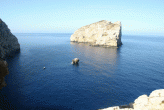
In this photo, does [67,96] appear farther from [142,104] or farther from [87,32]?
[87,32]

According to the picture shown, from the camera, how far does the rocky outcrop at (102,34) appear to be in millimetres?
143875

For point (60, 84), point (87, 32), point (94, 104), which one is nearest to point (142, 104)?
point (94, 104)

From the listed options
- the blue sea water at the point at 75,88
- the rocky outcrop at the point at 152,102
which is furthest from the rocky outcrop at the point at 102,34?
the rocky outcrop at the point at 152,102

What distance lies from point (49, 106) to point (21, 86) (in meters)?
18.8

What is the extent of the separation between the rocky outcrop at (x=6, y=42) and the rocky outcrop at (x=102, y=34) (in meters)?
100

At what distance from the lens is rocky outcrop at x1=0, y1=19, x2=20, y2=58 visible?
3268 inches

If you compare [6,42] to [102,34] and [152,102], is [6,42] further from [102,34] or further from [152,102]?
[102,34]

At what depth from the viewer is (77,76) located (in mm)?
58156

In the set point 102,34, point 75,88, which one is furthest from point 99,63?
point 102,34

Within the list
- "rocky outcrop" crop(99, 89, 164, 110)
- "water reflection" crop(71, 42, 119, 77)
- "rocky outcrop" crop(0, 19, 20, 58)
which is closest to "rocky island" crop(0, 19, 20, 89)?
"rocky outcrop" crop(0, 19, 20, 58)

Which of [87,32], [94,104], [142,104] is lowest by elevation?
[94,104]

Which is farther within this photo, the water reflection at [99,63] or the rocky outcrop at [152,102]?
the water reflection at [99,63]

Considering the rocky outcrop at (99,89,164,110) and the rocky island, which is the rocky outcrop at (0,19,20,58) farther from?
the rocky outcrop at (99,89,164,110)

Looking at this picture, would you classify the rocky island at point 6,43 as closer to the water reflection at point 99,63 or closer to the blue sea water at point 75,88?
the blue sea water at point 75,88
